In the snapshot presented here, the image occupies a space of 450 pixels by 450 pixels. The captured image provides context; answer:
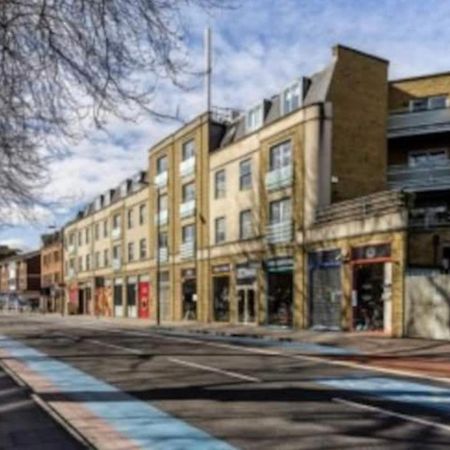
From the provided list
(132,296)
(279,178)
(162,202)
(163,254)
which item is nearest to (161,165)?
(162,202)

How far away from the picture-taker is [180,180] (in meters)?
51.6

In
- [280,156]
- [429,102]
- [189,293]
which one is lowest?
[189,293]

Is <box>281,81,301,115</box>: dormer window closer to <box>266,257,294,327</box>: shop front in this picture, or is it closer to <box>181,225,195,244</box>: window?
<box>266,257,294,327</box>: shop front

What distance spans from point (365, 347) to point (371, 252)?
20.2 feet

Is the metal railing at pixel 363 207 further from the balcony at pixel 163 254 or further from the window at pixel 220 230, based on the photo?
the balcony at pixel 163 254

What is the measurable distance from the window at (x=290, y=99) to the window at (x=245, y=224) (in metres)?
5.80

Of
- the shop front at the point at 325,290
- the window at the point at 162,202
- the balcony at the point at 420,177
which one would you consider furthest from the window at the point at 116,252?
the shop front at the point at 325,290

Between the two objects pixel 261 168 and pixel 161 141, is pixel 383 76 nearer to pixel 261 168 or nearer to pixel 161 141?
pixel 261 168

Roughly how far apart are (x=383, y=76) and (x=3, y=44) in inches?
1230

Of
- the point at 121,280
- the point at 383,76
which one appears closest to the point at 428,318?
the point at 383,76

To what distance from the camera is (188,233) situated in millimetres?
50406

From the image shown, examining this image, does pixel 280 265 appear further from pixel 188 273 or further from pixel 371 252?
pixel 188 273

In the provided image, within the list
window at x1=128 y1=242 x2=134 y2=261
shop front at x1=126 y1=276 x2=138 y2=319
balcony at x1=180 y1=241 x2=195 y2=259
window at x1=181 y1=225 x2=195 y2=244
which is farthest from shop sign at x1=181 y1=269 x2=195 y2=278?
window at x1=128 y1=242 x2=134 y2=261

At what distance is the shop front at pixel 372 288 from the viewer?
96.0 feet
